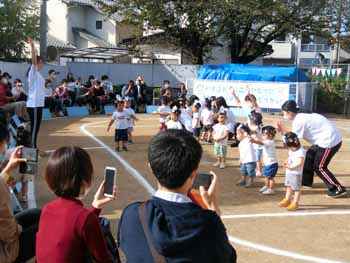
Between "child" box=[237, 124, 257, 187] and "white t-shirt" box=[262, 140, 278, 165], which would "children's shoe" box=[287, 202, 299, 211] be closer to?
"white t-shirt" box=[262, 140, 278, 165]

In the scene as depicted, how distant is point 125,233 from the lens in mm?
2518

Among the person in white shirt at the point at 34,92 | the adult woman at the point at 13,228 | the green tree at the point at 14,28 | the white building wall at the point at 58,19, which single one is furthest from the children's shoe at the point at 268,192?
the white building wall at the point at 58,19

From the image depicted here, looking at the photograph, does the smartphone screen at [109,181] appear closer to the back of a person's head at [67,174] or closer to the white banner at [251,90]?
the back of a person's head at [67,174]

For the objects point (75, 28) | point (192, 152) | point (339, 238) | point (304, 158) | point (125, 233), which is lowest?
point (339, 238)

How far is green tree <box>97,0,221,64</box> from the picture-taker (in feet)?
92.4

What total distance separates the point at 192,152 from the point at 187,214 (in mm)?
284

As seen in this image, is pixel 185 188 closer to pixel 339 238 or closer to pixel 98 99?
pixel 339 238

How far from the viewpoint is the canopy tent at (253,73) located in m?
23.2

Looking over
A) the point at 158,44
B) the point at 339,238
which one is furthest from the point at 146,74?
the point at 339,238

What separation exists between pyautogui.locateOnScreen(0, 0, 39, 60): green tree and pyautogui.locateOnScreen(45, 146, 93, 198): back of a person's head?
92.3ft

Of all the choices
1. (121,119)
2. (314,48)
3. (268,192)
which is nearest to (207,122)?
(121,119)

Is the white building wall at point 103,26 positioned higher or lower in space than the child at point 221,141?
higher

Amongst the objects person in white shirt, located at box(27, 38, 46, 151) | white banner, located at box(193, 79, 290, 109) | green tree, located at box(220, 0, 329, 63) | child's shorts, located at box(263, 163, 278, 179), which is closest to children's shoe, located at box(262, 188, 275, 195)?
child's shorts, located at box(263, 163, 278, 179)

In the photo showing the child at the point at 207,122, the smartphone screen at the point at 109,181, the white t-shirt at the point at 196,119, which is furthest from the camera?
the white t-shirt at the point at 196,119
